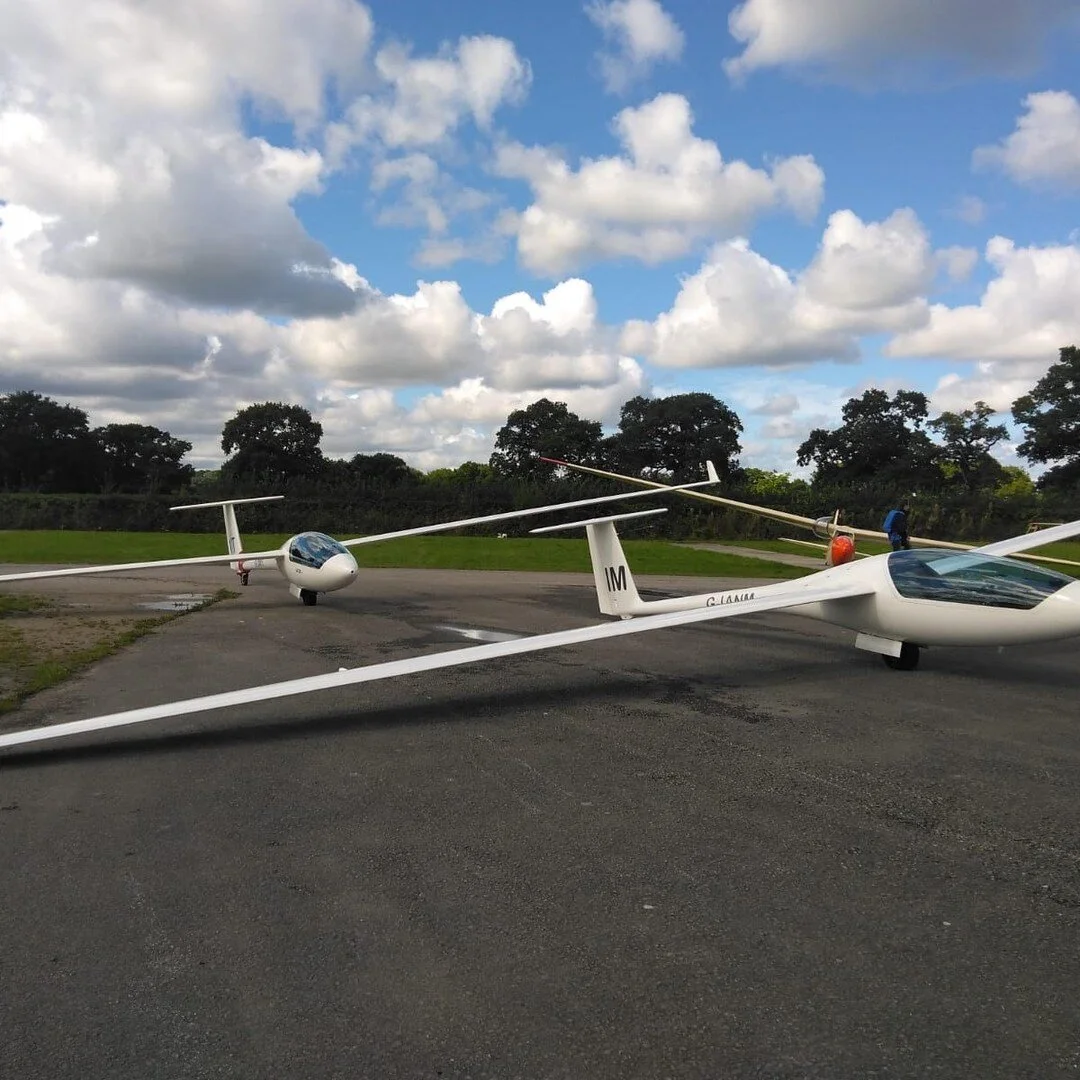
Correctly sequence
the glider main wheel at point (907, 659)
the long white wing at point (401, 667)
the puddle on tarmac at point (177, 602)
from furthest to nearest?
the puddle on tarmac at point (177, 602)
the glider main wheel at point (907, 659)
the long white wing at point (401, 667)

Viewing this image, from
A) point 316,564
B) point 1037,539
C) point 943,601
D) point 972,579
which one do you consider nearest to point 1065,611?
point 972,579

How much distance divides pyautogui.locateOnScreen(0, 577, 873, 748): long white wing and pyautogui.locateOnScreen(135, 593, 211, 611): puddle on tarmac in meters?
10.7

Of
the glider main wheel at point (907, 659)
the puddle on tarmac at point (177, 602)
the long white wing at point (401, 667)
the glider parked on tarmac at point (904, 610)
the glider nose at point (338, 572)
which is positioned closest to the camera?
the long white wing at point (401, 667)

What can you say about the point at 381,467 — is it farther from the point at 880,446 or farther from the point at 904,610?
the point at 904,610

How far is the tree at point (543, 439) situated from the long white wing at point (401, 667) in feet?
245

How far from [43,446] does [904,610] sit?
11238 centimetres

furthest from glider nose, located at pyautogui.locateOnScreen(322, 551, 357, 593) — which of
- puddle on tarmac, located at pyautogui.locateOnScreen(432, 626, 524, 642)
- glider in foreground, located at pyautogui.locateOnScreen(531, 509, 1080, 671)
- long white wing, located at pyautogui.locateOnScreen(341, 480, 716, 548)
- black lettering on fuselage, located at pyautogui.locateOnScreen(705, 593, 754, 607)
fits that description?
glider in foreground, located at pyautogui.locateOnScreen(531, 509, 1080, 671)

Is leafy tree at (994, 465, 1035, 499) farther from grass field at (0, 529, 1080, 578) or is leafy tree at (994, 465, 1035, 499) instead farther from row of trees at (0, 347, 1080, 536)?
grass field at (0, 529, 1080, 578)

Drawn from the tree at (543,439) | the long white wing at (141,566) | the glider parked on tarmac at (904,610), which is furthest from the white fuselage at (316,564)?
the tree at (543,439)

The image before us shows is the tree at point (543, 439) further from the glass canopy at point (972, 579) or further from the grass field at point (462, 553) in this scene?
the glass canopy at point (972, 579)

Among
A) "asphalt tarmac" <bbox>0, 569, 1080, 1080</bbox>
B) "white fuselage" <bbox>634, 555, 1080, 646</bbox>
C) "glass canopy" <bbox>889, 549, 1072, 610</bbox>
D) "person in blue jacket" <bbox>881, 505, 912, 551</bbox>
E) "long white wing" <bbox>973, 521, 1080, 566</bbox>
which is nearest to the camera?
"asphalt tarmac" <bbox>0, 569, 1080, 1080</bbox>

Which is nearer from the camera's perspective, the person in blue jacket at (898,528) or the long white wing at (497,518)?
the person in blue jacket at (898,528)

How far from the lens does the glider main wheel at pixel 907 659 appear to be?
10820 mm

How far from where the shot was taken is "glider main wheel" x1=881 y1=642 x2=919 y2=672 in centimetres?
1082
